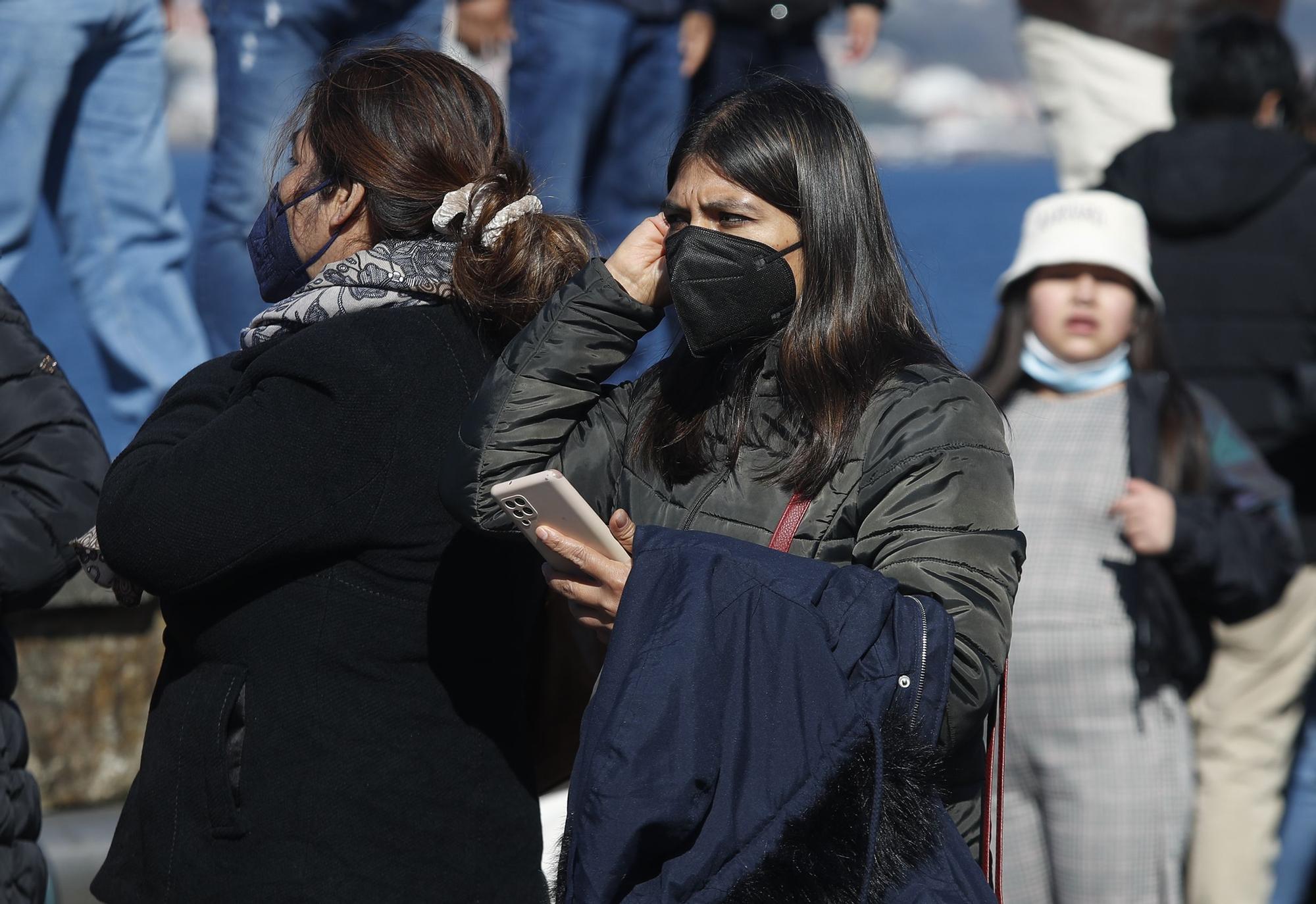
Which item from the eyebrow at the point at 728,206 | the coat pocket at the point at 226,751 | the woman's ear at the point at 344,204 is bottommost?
the coat pocket at the point at 226,751

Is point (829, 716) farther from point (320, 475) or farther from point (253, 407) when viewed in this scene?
point (253, 407)

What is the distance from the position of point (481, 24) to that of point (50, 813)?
2.71m

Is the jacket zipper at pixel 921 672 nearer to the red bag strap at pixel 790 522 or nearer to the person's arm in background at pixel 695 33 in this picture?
the red bag strap at pixel 790 522

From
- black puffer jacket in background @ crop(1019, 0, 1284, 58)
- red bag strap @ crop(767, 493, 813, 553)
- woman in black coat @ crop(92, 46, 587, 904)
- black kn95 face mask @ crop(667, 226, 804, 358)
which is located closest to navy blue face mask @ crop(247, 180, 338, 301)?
woman in black coat @ crop(92, 46, 587, 904)

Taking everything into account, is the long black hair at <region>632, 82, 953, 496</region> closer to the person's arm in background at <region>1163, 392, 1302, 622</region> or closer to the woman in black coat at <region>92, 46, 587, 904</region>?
the woman in black coat at <region>92, 46, 587, 904</region>

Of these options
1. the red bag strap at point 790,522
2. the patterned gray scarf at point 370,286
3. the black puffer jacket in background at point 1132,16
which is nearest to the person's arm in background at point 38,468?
the patterned gray scarf at point 370,286

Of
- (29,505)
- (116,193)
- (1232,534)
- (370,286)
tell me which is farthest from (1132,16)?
(29,505)

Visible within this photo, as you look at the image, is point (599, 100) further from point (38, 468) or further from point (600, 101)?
point (38, 468)

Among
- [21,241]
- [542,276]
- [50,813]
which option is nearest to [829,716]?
[542,276]

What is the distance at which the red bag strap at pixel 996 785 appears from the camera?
76.0 inches

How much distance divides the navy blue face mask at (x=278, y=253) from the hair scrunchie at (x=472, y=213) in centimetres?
17

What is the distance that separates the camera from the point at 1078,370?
371cm

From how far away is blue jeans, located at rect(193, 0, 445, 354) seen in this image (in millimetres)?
4258

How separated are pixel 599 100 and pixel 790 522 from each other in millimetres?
3420
